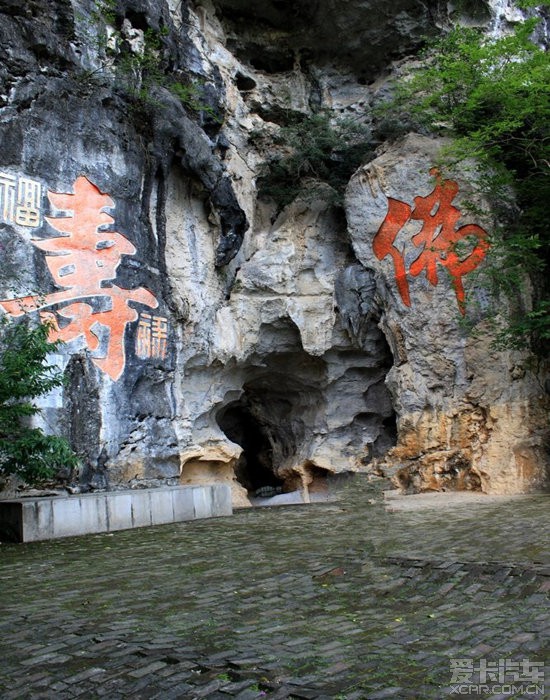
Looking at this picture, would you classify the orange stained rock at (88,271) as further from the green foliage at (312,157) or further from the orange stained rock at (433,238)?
the orange stained rock at (433,238)

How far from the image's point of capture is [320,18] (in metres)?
15.6

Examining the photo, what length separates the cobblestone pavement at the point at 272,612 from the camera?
3.03m

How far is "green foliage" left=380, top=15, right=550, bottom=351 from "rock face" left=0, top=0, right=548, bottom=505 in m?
0.94

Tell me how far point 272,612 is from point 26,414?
4498 mm

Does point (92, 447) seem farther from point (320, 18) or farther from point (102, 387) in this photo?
point (320, 18)

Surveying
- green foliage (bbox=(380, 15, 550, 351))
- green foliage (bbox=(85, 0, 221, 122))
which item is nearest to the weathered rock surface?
green foliage (bbox=(380, 15, 550, 351))

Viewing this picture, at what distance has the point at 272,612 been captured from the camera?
423 cm

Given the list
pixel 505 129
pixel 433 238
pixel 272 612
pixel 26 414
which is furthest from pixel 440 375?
pixel 272 612

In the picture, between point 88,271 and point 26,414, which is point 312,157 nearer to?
point 88,271

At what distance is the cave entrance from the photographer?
15.8 m

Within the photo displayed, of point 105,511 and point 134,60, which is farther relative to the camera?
point 134,60

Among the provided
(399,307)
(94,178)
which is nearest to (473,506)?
(399,307)

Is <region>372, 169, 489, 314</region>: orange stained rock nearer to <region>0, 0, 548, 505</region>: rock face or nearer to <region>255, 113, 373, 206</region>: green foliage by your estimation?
<region>0, 0, 548, 505</region>: rock face

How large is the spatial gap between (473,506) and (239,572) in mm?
5531
